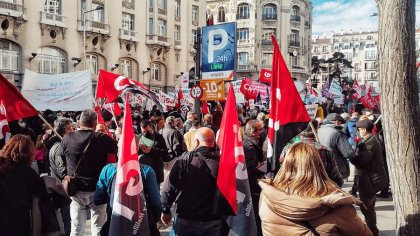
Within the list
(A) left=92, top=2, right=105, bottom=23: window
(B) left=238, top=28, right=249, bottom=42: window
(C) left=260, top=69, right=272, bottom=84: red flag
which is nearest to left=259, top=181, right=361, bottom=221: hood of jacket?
(C) left=260, top=69, right=272, bottom=84: red flag

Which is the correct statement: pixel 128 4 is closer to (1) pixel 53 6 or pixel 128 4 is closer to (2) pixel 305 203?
(1) pixel 53 6

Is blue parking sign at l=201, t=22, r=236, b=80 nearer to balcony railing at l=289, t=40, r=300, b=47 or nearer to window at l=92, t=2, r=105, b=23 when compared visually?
window at l=92, t=2, r=105, b=23

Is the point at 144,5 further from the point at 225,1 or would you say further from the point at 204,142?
the point at 204,142

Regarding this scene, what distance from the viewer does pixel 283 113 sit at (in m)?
4.62

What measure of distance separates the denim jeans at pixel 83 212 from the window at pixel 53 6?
88.6 ft

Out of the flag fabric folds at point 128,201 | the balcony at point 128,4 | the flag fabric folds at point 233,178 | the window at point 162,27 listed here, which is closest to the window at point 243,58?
the window at point 162,27

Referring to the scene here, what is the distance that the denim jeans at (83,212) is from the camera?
4.90 metres

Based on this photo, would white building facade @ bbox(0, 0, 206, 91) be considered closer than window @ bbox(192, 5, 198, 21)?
Yes

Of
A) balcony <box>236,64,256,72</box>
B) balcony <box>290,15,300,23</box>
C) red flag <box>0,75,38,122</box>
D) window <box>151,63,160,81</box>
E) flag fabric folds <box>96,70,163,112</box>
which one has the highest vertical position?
balcony <box>290,15,300,23</box>

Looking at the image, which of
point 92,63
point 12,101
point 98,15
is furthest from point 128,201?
point 98,15

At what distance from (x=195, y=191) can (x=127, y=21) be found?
3246 centimetres

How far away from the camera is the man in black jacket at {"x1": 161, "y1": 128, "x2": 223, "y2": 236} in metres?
4.05

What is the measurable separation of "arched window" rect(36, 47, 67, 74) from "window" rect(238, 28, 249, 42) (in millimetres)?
28035

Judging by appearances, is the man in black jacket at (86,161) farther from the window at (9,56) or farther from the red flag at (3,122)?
the window at (9,56)
